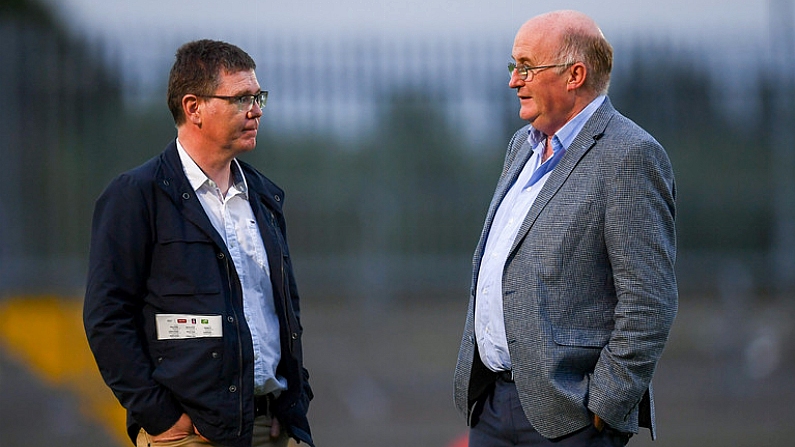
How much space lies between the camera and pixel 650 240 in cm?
273

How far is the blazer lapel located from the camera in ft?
9.42

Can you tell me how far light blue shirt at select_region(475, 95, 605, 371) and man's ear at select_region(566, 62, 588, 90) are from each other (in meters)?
0.08

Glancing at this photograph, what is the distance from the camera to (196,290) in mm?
2844

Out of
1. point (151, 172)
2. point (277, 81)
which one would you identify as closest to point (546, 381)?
point (151, 172)

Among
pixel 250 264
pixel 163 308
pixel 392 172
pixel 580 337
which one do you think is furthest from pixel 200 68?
pixel 392 172

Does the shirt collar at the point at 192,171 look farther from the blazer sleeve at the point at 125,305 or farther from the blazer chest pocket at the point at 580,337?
the blazer chest pocket at the point at 580,337

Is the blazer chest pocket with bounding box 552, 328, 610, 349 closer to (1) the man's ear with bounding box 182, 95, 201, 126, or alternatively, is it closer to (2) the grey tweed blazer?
(2) the grey tweed blazer

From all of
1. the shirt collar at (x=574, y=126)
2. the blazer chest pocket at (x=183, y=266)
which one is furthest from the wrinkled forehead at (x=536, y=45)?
the blazer chest pocket at (x=183, y=266)

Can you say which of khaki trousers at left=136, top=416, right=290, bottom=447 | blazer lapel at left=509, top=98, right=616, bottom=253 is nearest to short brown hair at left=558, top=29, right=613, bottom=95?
blazer lapel at left=509, top=98, right=616, bottom=253

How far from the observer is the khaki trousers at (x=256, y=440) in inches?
113

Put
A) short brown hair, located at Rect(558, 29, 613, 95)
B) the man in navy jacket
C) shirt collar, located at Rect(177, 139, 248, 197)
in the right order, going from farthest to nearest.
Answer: shirt collar, located at Rect(177, 139, 248, 197) < short brown hair, located at Rect(558, 29, 613, 95) < the man in navy jacket

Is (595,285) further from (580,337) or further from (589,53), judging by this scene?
(589,53)

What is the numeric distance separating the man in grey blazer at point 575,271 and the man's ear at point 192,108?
920mm

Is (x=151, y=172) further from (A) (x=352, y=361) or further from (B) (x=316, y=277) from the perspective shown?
(B) (x=316, y=277)
